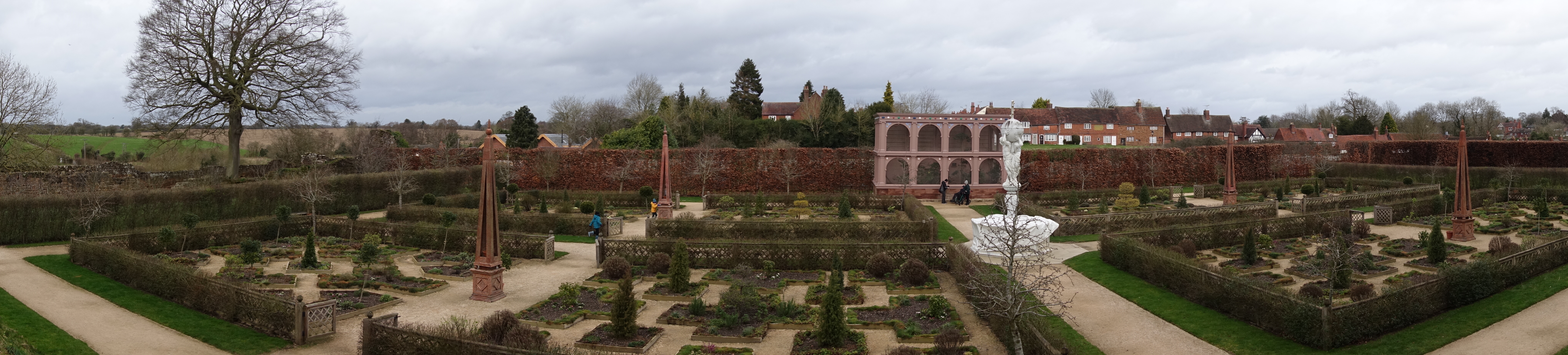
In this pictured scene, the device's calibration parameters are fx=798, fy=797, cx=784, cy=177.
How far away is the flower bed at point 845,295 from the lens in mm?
14812

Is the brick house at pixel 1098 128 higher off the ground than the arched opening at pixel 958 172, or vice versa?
the brick house at pixel 1098 128

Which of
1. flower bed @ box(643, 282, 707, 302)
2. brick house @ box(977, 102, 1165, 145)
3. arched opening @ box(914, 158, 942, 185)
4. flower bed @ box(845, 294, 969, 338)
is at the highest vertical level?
brick house @ box(977, 102, 1165, 145)

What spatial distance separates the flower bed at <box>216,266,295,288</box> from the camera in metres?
15.9

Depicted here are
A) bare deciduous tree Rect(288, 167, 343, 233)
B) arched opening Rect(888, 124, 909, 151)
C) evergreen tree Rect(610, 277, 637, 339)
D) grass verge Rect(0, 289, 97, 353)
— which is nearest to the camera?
grass verge Rect(0, 289, 97, 353)

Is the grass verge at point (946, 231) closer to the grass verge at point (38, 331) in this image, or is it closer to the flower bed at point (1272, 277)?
the flower bed at point (1272, 277)

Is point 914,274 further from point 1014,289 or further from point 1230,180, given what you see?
point 1230,180

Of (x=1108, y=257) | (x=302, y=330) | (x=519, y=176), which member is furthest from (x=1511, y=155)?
(x=302, y=330)

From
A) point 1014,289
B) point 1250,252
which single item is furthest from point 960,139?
point 1014,289

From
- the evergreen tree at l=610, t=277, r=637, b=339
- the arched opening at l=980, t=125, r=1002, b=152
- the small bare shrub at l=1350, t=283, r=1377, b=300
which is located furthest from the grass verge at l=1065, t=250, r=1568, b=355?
the arched opening at l=980, t=125, r=1002, b=152

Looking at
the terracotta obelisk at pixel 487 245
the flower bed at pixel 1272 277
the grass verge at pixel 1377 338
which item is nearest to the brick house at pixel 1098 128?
the flower bed at pixel 1272 277

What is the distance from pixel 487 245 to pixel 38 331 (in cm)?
668

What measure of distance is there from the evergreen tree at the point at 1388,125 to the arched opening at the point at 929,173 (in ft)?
197

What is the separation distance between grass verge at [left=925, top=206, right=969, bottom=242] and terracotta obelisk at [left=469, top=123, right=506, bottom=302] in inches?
421

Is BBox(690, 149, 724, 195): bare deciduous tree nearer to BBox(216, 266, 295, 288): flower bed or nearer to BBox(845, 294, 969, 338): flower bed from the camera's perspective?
BBox(216, 266, 295, 288): flower bed
